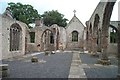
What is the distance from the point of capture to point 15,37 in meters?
19.5

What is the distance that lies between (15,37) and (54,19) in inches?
1235

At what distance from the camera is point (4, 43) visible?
52.5ft

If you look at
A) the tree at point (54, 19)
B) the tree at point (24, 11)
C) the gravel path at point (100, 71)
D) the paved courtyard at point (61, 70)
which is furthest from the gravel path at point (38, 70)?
the tree at point (54, 19)

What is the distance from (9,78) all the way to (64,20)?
148 feet

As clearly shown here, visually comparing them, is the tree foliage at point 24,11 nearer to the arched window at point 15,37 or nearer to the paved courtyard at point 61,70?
the arched window at point 15,37

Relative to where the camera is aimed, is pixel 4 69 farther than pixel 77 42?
No

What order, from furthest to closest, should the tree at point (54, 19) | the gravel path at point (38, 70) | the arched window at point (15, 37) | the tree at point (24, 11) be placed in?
1. the tree at point (54, 19)
2. the tree at point (24, 11)
3. the arched window at point (15, 37)
4. the gravel path at point (38, 70)

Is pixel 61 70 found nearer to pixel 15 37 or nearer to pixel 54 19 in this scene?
pixel 15 37

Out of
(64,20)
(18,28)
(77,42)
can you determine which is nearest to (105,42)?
(18,28)

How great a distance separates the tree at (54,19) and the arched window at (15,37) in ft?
98.5

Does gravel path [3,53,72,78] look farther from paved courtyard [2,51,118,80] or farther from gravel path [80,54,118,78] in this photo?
gravel path [80,54,118,78]

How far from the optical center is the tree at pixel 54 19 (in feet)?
165

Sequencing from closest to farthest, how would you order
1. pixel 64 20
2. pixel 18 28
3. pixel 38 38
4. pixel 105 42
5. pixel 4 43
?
1. pixel 105 42
2. pixel 4 43
3. pixel 18 28
4. pixel 38 38
5. pixel 64 20

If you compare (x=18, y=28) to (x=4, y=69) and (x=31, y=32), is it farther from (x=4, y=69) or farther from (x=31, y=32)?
(x=4, y=69)
